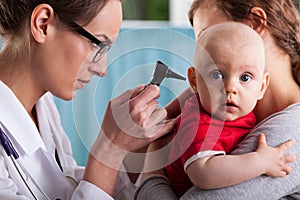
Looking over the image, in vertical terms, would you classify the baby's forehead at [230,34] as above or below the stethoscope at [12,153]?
above

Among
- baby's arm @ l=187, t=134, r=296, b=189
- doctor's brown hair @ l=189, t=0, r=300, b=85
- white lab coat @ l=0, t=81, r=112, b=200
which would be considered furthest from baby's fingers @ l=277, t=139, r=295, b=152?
white lab coat @ l=0, t=81, r=112, b=200

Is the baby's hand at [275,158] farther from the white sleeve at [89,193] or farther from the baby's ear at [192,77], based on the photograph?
the white sleeve at [89,193]

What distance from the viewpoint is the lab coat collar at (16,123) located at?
1229mm

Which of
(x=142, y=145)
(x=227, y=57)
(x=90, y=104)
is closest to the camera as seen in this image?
(x=227, y=57)

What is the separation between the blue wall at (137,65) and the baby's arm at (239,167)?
238 millimetres

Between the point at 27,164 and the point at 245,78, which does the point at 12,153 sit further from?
the point at 245,78

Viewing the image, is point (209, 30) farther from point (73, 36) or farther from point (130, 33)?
point (73, 36)

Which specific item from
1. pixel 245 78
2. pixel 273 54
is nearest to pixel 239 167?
pixel 245 78

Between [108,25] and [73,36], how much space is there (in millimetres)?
89

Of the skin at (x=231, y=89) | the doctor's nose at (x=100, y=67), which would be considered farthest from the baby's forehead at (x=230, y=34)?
the doctor's nose at (x=100, y=67)

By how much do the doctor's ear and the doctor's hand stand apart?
0.25 metres

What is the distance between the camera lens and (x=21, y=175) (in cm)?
118

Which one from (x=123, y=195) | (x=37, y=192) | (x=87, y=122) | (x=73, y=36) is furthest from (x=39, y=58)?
(x=123, y=195)

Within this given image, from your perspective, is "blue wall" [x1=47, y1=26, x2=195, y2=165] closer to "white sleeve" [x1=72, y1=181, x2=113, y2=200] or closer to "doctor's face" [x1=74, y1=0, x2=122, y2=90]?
"doctor's face" [x1=74, y1=0, x2=122, y2=90]
